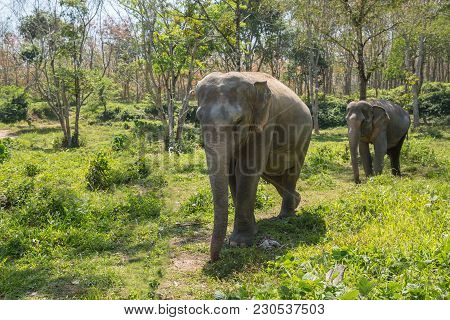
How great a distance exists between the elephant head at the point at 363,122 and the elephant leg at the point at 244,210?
506cm

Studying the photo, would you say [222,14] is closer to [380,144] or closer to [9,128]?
[380,144]

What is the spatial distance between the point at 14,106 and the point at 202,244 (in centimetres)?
2818

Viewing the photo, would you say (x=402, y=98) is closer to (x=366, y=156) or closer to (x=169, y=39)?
(x=366, y=156)

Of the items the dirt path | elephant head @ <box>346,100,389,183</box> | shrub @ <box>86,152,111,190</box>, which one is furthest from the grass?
the dirt path

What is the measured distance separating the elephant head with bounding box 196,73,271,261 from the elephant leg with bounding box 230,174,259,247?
2.53 ft

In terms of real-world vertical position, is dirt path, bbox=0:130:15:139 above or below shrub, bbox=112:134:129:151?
above

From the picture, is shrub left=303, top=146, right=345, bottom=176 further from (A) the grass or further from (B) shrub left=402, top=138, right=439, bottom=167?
(B) shrub left=402, top=138, right=439, bottom=167

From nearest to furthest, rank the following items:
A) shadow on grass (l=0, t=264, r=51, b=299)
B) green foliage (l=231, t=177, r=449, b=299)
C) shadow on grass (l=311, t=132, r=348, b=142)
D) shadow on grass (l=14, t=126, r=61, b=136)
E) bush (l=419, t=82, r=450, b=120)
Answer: green foliage (l=231, t=177, r=449, b=299)
shadow on grass (l=0, t=264, r=51, b=299)
shadow on grass (l=311, t=132, r=348, b=142)
shadow on grass (l=14, t=126, r=61, b=136)
bush (l=419, t=82, r=450, b=120)

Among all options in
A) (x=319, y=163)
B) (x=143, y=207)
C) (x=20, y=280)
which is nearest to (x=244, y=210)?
(x=143, y=207)

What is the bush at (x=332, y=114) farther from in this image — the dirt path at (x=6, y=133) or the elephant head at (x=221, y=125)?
the elephant head at (x=221, y=125)

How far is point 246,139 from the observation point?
6.10 m

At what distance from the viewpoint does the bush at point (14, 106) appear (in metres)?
30.3

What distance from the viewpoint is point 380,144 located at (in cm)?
1170

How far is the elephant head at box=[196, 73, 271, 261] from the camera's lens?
5.39m
